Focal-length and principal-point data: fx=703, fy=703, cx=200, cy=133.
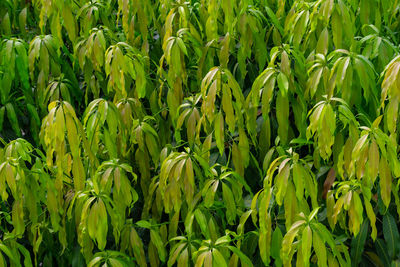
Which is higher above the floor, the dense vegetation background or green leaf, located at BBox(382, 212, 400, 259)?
the dense vegetation background

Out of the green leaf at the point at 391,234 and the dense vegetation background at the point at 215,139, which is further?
the green leaf at the point at 391,234

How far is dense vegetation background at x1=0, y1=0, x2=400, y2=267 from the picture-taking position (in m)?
1.73

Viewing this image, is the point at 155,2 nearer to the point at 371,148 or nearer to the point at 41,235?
the point at 41,235

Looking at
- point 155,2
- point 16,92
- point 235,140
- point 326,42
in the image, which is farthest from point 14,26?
point 326,42

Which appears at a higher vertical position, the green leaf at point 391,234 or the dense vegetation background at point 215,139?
the dense vegetation background at point 215,139

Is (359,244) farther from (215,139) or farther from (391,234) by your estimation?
(215,139)

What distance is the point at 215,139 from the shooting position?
2.10m

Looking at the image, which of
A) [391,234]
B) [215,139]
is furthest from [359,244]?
[215,139]

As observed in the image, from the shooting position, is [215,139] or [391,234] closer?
[391,234]

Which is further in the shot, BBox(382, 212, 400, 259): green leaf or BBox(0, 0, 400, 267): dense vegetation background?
BBox(382, 212, 400, 259): green leaf

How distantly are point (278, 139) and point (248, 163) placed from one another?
111 mm

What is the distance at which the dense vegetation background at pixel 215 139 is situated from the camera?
1732mm

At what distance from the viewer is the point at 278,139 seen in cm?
203

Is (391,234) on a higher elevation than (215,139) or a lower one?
lower
